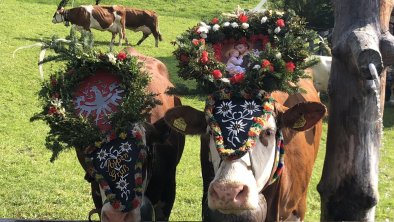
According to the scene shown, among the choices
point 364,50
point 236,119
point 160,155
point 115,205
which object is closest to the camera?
point 364,50

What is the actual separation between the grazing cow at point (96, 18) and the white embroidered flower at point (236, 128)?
1453cm

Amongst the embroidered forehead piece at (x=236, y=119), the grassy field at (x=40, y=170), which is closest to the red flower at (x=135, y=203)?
the embroidered forehead piece at (x=236, y=119)

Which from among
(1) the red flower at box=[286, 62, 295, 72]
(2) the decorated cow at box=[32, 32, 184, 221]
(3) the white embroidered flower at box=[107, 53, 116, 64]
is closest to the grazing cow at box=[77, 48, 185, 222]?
(2) the decorated cow at box=[32, 32, 184, 221]

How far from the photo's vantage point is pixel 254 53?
359 centimetres

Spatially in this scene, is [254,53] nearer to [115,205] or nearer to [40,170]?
[115,205]

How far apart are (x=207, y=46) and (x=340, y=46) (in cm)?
89

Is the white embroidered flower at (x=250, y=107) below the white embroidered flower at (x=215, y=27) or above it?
below

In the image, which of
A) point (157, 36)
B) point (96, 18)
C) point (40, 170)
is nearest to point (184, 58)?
point (40, 170)

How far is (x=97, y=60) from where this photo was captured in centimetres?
383

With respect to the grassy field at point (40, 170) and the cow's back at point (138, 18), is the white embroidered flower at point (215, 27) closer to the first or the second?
the grassy field at point (40, 170)

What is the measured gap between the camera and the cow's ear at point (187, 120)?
3.59 meters

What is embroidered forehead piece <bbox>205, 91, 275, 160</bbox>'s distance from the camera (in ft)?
10.5

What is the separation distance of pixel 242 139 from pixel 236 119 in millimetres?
135

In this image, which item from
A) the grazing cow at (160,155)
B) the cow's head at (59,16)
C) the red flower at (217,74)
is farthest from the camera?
the cow's head at (59,16)
